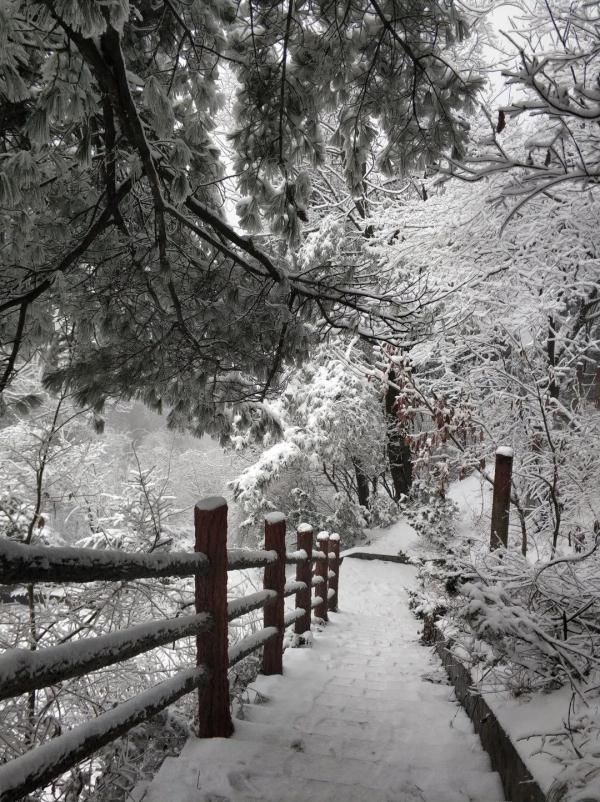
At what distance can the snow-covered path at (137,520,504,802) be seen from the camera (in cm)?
221

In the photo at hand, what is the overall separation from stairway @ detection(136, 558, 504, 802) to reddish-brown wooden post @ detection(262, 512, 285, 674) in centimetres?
13

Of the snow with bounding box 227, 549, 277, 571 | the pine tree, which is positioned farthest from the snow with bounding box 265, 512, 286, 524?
the pine tree

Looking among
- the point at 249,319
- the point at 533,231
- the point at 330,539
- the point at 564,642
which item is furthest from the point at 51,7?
the point at 330,539

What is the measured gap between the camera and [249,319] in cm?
474

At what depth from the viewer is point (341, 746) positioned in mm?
2898

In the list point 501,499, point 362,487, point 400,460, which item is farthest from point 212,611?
point 362,487

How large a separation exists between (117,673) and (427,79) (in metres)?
4.27

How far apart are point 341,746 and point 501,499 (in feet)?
7.86

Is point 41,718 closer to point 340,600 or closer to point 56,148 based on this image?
point 56,148

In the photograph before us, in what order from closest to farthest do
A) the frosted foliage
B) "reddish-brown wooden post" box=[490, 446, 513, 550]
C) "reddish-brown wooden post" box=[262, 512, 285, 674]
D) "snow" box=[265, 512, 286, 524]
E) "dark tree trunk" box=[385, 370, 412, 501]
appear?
"reddish-brown wooden post" box=[262, 512, 285, 674]
"snow" box=[265, 512, 286, 524]
"reddish-brown wooden post" box=[490, 446, 513, 550]
the frosted foliage
"dark tree trunk" box=[385, 370, 412, 501]

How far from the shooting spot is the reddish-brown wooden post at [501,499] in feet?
14.8

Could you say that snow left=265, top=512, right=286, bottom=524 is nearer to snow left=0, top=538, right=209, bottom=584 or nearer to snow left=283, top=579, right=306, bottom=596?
snow left=283, top=579, right=306, bottom=596

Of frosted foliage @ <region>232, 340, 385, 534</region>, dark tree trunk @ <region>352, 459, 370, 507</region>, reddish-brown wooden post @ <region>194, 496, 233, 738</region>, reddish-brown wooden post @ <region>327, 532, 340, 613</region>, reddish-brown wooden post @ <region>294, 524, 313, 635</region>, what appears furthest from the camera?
dark tree trunk @ <region>352, 459, 370, 507</region>

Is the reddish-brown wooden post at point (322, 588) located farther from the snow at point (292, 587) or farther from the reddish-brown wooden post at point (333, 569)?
the snow at point (292, 587)
